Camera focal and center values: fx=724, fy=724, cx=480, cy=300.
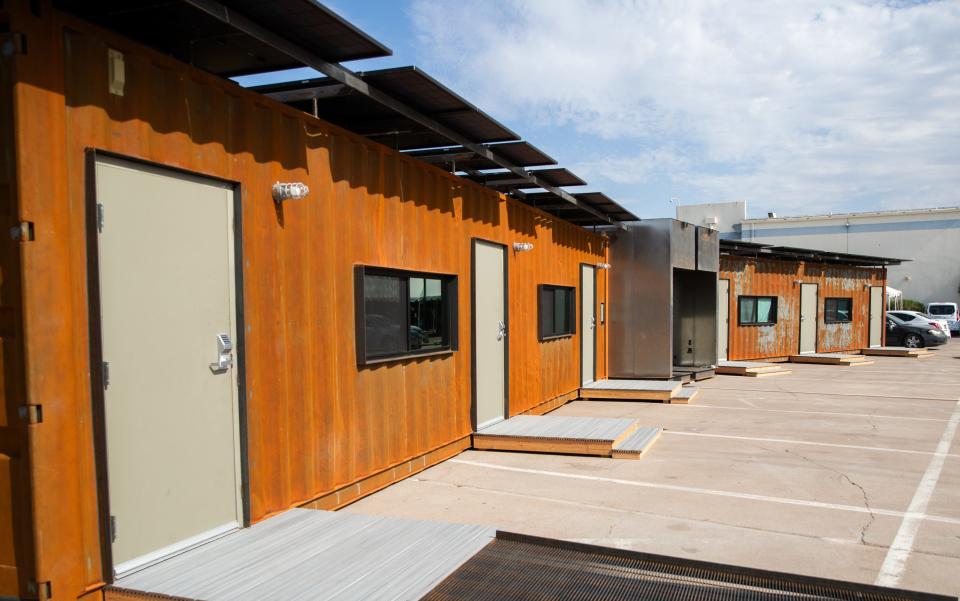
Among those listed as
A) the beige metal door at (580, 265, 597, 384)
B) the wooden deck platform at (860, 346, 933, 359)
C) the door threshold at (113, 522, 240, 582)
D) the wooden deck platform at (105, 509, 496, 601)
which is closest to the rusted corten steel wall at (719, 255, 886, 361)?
the wooden deck platform at (860, 346, 933, 359)

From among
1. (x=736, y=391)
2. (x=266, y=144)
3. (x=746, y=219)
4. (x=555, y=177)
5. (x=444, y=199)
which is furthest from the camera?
(x=746, y=219)

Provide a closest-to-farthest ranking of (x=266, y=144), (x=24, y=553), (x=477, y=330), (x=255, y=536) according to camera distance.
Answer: (x=24, y=553), (x=255, y=536), (x=266, y=144), (x=477, y=330)

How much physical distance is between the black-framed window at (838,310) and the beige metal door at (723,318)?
580 cm

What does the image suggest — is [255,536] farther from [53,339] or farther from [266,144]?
[266,144]

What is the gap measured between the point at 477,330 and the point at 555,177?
2.44m

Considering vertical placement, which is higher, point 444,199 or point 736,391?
point 444,199

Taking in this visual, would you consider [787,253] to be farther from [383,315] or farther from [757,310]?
[383,315]

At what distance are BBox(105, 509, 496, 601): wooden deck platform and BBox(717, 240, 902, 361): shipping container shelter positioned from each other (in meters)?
16.1

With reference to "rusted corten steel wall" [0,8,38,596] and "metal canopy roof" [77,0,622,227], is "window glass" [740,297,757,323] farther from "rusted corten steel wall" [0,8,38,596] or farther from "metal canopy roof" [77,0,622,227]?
"rusted corten steel wall" [0,8,38,596]

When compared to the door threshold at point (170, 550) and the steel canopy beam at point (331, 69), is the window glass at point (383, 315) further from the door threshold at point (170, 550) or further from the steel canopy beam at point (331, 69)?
the door threshold at point (170, 550)

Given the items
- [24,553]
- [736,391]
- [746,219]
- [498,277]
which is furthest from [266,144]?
[746,219]

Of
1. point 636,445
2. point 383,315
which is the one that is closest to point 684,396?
point 636,445

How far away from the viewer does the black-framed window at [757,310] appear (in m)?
21.6

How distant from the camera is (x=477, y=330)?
30.1 ft
